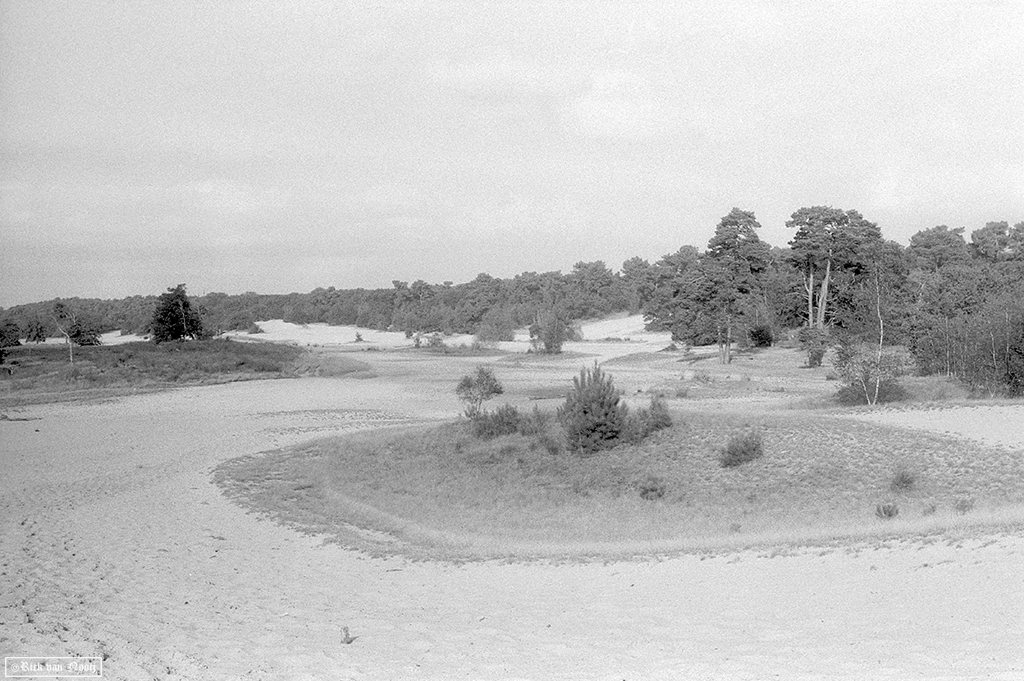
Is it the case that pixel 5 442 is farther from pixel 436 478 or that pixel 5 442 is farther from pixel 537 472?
pixel 537 472

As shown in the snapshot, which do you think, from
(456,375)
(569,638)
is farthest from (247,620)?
(456,375)

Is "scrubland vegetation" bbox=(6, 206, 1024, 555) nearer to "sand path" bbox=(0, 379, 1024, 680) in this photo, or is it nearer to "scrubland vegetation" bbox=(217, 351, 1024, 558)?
"scrubland vegetation" bbox=(217, 351, 1024, 558)

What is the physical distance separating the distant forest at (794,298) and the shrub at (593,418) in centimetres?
1013

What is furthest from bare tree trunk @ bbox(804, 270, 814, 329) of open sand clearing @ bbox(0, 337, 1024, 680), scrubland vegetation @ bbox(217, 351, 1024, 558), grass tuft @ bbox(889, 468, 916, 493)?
grass tuft @ bbox(889, 468, 916, 493)

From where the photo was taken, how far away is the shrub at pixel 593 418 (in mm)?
17922

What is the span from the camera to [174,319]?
208ft

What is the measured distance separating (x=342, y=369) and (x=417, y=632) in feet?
134

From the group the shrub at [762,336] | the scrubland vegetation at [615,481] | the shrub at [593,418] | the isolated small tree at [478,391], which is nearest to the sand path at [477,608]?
the scrubland vegetation at [615,481]

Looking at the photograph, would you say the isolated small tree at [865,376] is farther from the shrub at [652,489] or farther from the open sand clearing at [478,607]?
the shrub at [652,489]

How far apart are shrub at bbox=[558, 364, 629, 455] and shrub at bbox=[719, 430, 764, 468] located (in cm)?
287

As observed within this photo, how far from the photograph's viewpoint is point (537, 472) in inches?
667

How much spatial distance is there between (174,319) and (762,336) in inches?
1797

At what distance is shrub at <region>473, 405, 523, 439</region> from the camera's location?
65.9ft

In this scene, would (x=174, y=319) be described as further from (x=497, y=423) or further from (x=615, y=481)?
(x=615, y=481)
